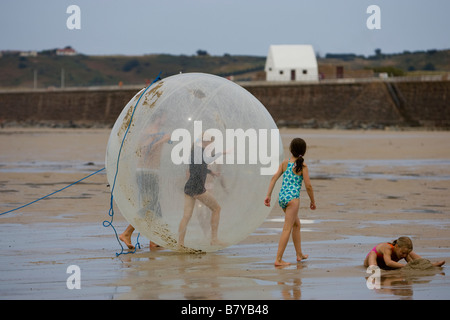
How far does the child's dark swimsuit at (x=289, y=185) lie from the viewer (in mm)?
7855

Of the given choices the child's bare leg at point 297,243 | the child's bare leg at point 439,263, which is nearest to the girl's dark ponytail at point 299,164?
the child's bare leg at point 297,243

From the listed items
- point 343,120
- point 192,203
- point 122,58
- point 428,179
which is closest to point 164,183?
point 192,203

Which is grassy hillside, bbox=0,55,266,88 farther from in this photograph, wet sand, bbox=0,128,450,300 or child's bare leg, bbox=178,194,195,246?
child's bare leg, bbox=178,194,195,246

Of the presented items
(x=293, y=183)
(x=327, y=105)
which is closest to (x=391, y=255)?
(x=293, y=183)

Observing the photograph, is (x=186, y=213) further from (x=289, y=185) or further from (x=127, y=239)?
(x=127, y=239)

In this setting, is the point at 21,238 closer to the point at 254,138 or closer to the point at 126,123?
the point at 126,123

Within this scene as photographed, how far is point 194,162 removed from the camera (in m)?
7.48

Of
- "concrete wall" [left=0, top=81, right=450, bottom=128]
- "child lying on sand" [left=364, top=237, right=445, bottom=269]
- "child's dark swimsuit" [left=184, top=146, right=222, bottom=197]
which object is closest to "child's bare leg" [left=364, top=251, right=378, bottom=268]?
"child lying on sand" [left=364, top=237, right=445, bottom=269]

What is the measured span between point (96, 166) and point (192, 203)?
1330cm

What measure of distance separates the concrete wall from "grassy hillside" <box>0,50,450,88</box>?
60339 millimetres

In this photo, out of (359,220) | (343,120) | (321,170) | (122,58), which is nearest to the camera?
(359,220)

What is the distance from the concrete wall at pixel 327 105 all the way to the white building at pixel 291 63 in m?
13.4

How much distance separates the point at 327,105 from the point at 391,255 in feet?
190

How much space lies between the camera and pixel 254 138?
25.4 ft
